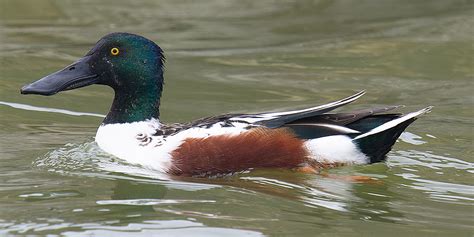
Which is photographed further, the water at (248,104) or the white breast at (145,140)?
the white breast at (145,140)

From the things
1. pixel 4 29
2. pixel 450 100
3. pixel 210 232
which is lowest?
pixel 210 232

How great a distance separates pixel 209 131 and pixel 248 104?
248 cm

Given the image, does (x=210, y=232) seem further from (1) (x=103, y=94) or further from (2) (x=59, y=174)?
(1) (x=103, y=94)

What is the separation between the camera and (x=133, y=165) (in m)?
7.96

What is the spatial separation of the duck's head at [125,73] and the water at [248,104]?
16.6 inches

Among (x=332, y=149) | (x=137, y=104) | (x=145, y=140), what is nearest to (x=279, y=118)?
(x=332, y=149)

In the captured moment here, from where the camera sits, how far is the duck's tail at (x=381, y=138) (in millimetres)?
7865

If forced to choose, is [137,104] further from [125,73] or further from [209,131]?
[209,131]

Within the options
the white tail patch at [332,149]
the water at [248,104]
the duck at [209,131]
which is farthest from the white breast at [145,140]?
the white tail patch at [332,149]

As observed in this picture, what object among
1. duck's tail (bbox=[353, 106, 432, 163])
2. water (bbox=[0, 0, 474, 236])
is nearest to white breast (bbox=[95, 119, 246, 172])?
water (bbox=[0, 0, 474, 236])

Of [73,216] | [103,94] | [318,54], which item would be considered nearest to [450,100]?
[318,54]

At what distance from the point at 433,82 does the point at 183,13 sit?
3.96 meters

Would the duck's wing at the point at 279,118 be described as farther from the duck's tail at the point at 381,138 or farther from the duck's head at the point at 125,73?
the duck's head at the point at 125,73

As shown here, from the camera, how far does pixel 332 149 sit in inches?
313
